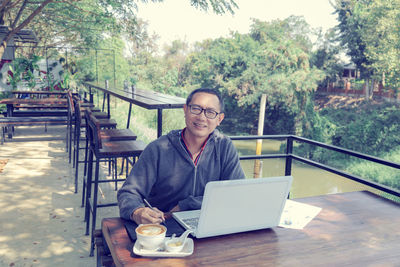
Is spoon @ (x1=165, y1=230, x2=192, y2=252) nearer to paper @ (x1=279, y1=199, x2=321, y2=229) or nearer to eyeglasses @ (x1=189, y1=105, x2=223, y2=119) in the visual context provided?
paper @ (x1=279, y1=199, x2=321, y2=229)

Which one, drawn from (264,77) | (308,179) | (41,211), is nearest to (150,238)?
(41,211)

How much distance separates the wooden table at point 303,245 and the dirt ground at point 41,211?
1693mm

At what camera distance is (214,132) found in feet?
6.20

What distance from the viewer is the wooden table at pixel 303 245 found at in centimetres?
114

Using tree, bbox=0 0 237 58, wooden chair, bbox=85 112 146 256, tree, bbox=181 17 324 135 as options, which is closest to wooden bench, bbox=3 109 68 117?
tree, bbox=0 0 237 58

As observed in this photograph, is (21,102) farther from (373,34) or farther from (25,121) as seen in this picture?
(373,34)

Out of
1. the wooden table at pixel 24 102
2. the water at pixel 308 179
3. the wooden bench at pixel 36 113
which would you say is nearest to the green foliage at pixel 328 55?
the water at pixel 308 179

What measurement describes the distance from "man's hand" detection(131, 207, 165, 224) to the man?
0.22 m

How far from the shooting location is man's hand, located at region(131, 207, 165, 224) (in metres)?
1.34

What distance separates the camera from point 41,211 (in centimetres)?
363

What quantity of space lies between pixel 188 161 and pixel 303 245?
0.68 m

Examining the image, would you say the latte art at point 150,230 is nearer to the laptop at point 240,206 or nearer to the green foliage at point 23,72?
the laptop at point 240,206

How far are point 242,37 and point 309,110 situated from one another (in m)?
7.12

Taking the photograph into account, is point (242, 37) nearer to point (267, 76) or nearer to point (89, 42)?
point (267, 76)
